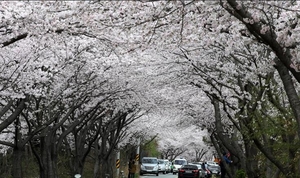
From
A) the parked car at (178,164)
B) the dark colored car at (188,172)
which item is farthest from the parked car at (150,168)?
the parked car at (178,164)

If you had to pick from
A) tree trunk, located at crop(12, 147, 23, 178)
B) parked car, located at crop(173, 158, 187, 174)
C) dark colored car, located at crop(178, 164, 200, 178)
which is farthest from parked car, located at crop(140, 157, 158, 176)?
tree trunk, located at crop(12, 147, 23, 178)

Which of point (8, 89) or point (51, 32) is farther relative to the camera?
point (8, 89)

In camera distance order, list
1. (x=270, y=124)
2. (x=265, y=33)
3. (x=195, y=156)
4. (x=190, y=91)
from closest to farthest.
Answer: (x=265, y=33) < (x=270, y=124) < (x=190, y=91) < (x=195, y=156)

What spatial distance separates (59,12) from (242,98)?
7.43 m

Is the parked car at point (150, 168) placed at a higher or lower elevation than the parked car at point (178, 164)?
lower

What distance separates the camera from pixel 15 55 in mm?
12656

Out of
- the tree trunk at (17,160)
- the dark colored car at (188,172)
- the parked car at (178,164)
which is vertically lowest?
the tree trunk at (17,160)

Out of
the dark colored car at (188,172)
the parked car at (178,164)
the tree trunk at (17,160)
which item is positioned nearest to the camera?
the tree trunk at (17,160)

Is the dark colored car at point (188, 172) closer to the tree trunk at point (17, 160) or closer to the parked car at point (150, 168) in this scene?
the parked car at point (150, 168)

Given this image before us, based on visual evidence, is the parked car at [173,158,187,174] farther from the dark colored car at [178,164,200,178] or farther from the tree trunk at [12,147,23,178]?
the tree trunk at [12,147,23,178]

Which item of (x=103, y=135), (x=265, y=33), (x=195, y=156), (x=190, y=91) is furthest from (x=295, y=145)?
(x=195, y=156)

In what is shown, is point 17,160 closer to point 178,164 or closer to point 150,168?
point 150,168

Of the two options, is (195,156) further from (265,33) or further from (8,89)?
(265,33)

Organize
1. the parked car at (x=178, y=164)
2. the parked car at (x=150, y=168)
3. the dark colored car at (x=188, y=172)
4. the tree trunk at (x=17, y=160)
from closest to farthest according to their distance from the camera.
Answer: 1. the tree trunk at (x=17, y=160)
2. the dark colored car at (x=188, y=172)
3. the parked car at (x=150, y=168)
4. the parked car at (x=178, y=164)
